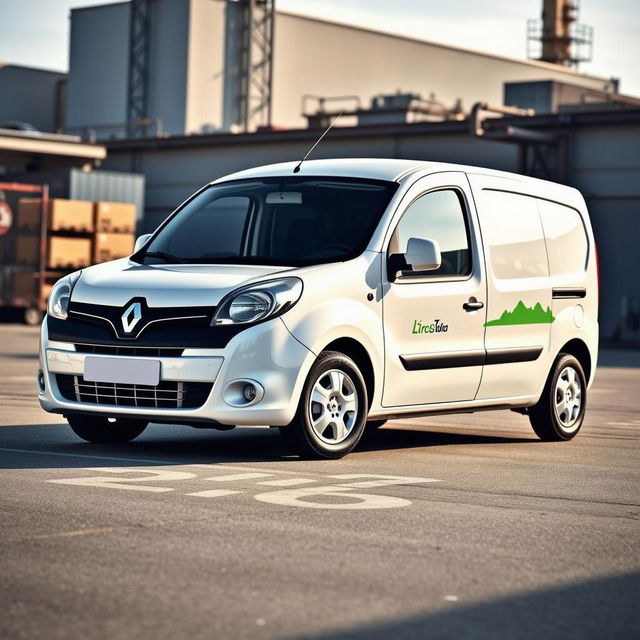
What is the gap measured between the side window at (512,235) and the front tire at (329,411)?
1.84 m

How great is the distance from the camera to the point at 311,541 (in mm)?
5910

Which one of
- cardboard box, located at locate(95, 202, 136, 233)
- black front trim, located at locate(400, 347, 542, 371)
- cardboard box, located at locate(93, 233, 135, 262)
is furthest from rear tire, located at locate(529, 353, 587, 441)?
cardboard box, located at locate(95, 202, 136, 233)

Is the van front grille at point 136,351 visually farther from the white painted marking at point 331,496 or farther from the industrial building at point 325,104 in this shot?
the industrial building at point 325,104

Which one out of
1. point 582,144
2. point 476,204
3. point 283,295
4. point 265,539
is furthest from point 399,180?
point 582,144

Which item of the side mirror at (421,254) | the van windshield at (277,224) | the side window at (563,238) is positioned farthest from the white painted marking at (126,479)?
the side window at (563,238)

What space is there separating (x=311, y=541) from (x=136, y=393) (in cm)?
312

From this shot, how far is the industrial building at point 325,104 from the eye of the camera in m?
38.0

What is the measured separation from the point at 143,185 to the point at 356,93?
1939 centimetres

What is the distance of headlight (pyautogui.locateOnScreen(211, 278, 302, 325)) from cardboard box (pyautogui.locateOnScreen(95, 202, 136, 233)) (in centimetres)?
3170

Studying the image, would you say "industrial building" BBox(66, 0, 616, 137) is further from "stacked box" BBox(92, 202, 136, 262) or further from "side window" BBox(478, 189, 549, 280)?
Result: "side window" BBox(478, 189, 549, 280)

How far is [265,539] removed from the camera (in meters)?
5.91

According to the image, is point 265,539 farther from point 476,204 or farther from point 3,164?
point 3,164

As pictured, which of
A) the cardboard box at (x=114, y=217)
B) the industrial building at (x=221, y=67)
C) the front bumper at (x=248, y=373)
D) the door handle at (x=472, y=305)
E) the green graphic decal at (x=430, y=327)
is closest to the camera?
the front bumper at (x=248, y=373)

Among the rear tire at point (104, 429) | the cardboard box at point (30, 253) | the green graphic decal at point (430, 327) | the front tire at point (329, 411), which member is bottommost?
the rear tire at point (104, 429)
